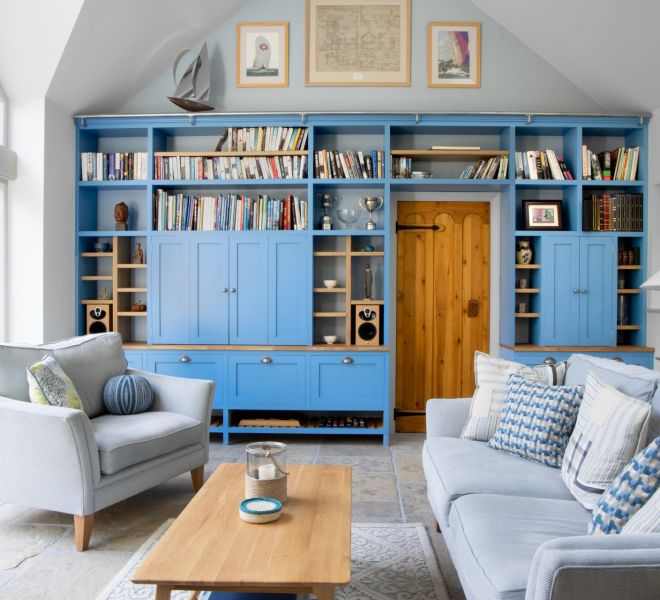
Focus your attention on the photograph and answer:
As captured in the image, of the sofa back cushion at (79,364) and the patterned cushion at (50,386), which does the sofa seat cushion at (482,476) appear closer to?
the patterned cushion at (50,386)

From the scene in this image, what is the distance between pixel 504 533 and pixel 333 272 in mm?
3377

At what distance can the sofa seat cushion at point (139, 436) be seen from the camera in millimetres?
2840

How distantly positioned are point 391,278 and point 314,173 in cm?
107

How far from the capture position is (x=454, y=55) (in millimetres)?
4930

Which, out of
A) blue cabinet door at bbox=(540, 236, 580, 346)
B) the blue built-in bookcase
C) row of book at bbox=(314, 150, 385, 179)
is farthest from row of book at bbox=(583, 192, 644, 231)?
row of book at bbox=(314, 150, 385, 179)

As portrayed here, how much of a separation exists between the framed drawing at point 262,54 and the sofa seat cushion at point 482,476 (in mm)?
3495

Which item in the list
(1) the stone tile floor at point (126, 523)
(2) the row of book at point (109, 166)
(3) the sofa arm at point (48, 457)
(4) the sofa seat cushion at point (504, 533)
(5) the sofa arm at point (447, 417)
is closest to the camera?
(4) the sofa seat cushion at point (504, 533)

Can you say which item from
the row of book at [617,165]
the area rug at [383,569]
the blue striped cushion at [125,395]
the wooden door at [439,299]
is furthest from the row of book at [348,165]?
the area rug at [383,569]

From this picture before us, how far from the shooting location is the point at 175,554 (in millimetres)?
1768

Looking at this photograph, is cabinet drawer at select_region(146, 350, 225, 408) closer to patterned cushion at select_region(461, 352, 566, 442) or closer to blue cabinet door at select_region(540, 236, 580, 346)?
patterned cushion at select_region(461, 352, 566, 442)

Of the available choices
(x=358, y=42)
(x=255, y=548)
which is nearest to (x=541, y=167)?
(x=358, y=42)

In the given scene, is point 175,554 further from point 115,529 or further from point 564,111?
point 564,111

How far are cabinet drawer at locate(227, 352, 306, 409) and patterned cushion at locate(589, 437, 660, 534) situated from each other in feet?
10.1

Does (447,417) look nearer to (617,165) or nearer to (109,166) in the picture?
(617,165)
